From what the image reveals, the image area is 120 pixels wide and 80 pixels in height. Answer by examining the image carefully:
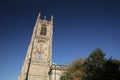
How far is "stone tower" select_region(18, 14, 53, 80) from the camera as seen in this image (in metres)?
35.2

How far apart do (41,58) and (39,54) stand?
1204 millimetres

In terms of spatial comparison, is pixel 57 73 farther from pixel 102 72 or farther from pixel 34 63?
pixel 102 72

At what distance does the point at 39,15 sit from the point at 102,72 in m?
30.9

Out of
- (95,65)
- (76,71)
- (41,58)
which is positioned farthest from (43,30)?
(95,65)

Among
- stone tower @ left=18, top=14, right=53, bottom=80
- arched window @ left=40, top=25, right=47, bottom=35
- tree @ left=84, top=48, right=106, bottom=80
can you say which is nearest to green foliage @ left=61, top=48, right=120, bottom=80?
tree @ left=84, top=48, right=106, bottom=80

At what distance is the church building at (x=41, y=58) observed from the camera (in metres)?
34.1

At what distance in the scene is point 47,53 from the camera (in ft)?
131

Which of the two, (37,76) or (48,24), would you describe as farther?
(48,24)

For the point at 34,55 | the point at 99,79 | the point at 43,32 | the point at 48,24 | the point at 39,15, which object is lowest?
the point at 99,79

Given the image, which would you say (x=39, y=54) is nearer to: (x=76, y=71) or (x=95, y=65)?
(x=76, y=71)

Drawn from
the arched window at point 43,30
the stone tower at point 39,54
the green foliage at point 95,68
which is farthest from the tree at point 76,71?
the arched window at point 43,30

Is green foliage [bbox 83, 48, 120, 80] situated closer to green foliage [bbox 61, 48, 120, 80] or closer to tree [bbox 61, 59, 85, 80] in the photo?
green foliage [bbox 61, 48, 120, 80]

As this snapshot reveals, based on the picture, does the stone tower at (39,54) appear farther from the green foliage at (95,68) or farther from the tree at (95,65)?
the tree at (95,65)

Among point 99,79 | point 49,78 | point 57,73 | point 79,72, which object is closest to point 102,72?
point 99,79
